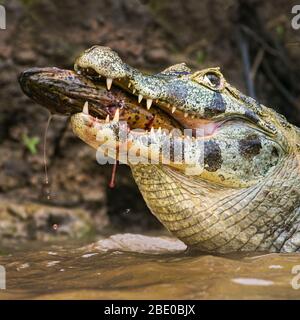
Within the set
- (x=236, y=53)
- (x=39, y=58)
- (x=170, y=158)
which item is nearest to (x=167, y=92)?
(x=170, y=158)

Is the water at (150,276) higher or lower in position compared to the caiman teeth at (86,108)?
lower

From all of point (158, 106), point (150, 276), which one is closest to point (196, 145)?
point (158, 106)

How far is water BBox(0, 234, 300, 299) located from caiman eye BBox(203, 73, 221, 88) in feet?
3.24

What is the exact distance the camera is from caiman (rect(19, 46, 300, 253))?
3088mm

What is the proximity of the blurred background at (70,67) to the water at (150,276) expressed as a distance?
3.19m

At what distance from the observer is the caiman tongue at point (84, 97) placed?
318 cm

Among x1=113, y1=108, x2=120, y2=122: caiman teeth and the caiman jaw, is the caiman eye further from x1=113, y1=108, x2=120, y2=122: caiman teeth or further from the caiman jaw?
x1=113, y1=108, x2=120, y2=122: caiman teeth

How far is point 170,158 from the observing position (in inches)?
122

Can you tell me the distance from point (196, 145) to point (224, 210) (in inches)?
15.8
